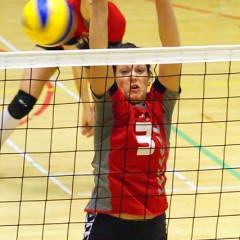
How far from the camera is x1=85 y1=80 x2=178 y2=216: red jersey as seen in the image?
8.56 ft

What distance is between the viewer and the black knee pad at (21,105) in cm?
456

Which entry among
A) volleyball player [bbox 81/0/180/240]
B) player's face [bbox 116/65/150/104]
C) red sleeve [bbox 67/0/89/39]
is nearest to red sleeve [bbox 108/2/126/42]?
red sleeve [bbox 67/0/89/39]

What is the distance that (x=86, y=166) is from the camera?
486 cm

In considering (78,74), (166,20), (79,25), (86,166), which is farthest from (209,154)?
(166,20)

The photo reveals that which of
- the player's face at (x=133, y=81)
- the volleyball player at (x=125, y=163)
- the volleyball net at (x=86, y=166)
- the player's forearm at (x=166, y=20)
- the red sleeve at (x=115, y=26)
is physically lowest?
the volleyball net at (x=86, y=166)

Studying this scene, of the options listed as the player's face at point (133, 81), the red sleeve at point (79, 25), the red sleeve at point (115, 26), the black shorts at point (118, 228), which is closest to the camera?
the black shorts at point (118, 228)

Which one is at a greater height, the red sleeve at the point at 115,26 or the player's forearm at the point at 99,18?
the player's forearm at the point at 99,18

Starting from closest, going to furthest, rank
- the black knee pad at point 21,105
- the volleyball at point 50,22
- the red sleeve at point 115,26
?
1. the volleyball at point 50,22
2. the red sleeve at point 115,26
3. the black knee pad at point 21,105

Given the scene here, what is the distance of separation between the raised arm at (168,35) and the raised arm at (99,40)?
225 millimetres

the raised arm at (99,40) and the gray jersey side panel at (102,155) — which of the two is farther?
the gray jersey side panel at (102,155)

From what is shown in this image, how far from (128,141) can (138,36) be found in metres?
6.00

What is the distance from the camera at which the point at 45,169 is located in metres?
4.85

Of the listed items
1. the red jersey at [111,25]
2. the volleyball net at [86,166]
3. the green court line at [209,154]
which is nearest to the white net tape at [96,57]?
the volleyball net at [86,166]

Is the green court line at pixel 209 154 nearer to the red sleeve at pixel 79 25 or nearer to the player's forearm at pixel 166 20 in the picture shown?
the red sleeve at pixel 79 25
